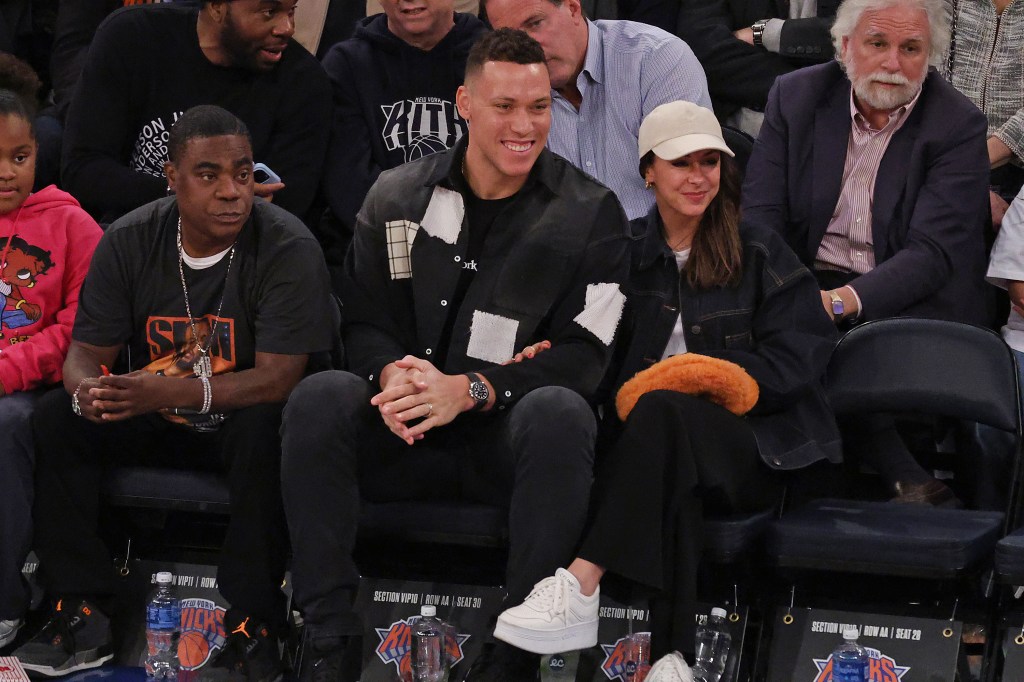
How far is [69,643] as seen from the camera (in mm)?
4043

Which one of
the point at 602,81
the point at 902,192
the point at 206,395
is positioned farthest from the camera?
the point at 602,81

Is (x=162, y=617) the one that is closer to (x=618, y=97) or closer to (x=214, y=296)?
(x=214, y=296)

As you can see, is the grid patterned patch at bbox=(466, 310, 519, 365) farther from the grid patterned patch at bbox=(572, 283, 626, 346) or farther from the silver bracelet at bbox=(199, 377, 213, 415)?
the silver bracelet at bbox=(199, 377, 213, 415)

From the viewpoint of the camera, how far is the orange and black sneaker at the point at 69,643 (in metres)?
4.01

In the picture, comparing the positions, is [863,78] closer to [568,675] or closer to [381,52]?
[381,52]

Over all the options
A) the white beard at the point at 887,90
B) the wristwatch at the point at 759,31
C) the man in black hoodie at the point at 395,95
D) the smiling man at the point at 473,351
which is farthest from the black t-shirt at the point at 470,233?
the wristwatch at the point at 759,31

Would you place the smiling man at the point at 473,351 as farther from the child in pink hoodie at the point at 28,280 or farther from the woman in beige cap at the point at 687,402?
the child in pink hoodie at the point at 28,280

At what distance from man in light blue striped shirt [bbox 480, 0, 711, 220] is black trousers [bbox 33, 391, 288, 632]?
60.9 inches

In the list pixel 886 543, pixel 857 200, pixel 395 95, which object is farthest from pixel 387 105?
pixel 886 543

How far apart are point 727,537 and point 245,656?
50.3 inches

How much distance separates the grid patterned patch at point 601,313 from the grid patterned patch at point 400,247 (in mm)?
488

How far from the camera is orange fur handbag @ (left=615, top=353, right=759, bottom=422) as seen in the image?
388cm

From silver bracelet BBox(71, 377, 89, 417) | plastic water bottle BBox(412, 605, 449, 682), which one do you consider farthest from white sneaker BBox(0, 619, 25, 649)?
plastic water bottle BBox(412, 605, 449, 682)

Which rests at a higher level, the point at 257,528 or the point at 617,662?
the point at 257,528
